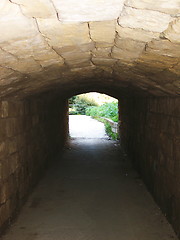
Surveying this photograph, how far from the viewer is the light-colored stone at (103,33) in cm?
193

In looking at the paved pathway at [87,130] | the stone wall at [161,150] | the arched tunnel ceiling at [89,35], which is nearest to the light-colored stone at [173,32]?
the arched tunnel ceiling at [89,35]

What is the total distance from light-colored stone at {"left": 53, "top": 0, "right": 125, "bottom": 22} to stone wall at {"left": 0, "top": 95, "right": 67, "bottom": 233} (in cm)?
283

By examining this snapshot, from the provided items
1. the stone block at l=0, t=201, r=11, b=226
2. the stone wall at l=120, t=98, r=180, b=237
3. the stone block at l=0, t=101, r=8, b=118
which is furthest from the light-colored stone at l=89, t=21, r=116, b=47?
the stone block at l=0, t=201, r=11, b=226

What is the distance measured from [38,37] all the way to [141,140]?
5.66 m

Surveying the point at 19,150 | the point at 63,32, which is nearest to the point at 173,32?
the point at 63,32

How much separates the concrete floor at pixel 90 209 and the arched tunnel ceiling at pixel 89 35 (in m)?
2.59

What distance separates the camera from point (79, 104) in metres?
35.2

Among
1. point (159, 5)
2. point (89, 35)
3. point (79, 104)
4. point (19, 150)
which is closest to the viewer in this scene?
point (159, 5)

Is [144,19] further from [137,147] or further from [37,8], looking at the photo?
[137,147]

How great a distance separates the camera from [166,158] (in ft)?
16.0

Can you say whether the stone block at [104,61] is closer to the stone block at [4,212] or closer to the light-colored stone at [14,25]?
the light-colored stone at [14,25]

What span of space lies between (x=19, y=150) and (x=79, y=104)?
98.9ft

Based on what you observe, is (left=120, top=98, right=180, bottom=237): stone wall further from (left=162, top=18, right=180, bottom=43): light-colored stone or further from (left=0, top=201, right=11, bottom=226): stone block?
(left=0, top=201, right=11, bottom=226): stone block

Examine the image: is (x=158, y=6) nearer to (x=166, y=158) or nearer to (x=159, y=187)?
(x=166, y=158)
